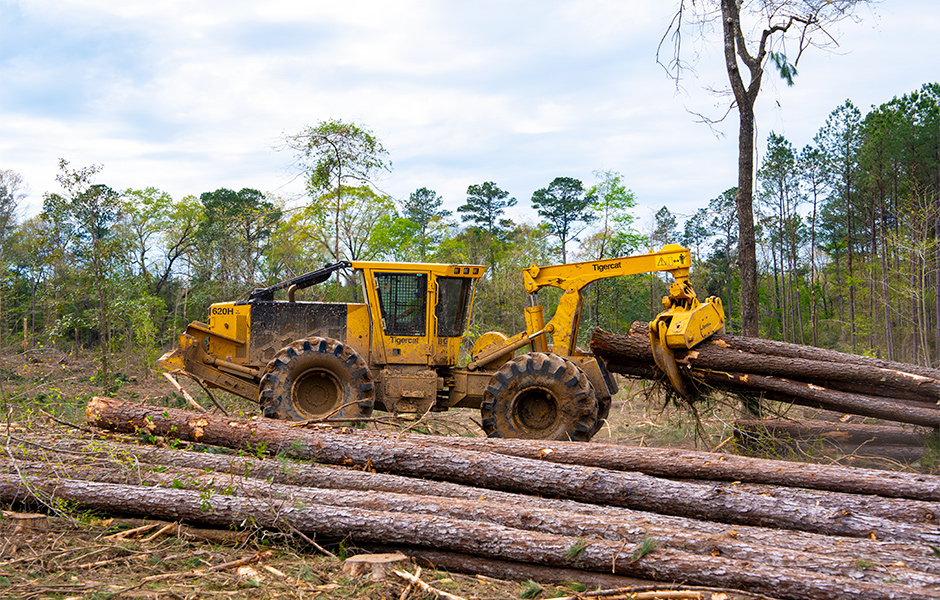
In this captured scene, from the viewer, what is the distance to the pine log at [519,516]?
4219 millimetres

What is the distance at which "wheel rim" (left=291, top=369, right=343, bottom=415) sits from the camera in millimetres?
9125

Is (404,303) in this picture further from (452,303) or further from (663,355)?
(663,355)

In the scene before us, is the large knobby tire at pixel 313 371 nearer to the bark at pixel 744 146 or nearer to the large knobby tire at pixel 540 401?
the large knobby tire at pixel 540 401

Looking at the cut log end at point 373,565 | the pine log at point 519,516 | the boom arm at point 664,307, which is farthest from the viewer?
the boom arm at point 664,307

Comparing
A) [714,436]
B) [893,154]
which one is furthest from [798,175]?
[714,436]

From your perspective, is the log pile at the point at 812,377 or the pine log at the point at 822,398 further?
the log pile at the point at 812,377

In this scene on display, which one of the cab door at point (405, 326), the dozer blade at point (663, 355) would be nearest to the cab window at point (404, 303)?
the cab door at point (405, 326)

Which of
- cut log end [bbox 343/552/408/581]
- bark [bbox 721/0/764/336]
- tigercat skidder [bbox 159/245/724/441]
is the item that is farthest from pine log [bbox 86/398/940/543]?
bark [bbox 721/0/764/336]

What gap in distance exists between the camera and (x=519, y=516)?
5039mm

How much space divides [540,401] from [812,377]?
326 centimetres

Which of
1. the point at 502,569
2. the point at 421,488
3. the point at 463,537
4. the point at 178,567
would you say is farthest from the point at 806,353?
the point at 178,567

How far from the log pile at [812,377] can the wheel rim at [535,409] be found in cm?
129

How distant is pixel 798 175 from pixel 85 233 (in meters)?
34.9

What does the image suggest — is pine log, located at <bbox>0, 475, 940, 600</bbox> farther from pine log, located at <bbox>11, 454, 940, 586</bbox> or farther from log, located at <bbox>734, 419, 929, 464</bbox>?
log, located at <bbox>734, 419, 929, 464</bbox>
